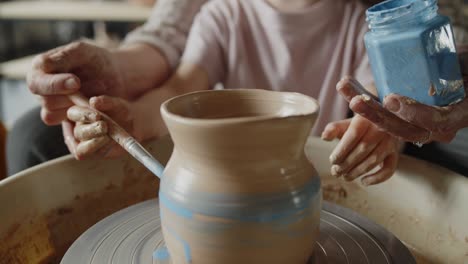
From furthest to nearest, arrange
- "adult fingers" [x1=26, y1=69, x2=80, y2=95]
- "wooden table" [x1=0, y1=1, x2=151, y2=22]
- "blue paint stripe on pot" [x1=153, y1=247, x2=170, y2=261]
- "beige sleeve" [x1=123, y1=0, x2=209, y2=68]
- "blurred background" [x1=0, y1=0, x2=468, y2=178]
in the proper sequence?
"blurred background" [x1=0, y1=0, x2=468, y2=178] < "wooden table" [x1=0, y1=1, x2=151, y2=22] < "beige sleeve" [x1=123, y1=0, x2=209, y2=68] < "adult fingers" [x1=26, y1=69, x2=80, y2=95] < "blue paint stripe on pot" [x1=153, y1=247, x2=170, y2=261]

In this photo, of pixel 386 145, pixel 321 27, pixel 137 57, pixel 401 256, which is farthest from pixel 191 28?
pixel 401 256

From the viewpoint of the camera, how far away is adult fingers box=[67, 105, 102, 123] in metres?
0.95

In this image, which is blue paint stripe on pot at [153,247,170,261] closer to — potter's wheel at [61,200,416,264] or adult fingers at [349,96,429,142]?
potter's wheel at [61,200,416,264]

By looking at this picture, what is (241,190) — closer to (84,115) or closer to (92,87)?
(84,115)

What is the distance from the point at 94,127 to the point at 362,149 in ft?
1.62

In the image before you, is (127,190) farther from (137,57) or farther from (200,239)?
(200,239)

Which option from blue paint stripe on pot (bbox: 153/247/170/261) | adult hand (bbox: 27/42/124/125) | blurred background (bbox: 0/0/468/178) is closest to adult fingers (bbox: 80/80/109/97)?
adult hand (bbox: 27/42/124/125)

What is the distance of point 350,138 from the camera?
3.04 ft

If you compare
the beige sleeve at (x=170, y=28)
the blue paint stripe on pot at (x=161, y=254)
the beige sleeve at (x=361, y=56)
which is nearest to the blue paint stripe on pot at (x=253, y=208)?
the blue paint stripe on pot at (x=161, y=254)

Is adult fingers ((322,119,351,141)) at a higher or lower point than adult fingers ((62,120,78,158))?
higher

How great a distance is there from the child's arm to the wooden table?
5.78ft

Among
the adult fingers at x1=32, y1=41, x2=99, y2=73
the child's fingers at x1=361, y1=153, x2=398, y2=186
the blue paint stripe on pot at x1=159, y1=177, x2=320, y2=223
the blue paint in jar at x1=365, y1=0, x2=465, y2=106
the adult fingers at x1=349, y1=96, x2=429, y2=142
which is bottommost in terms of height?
the child's fingers at x1=361, y1=153, x2=398, y2=186

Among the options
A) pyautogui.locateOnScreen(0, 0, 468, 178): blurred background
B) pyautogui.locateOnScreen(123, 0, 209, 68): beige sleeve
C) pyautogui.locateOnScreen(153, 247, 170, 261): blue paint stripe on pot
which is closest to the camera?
pyautogui.locateOnScreen(153, 247, 170, 261): blue paint stripe on pot

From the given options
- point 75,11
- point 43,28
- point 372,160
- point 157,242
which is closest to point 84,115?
point 157,242
